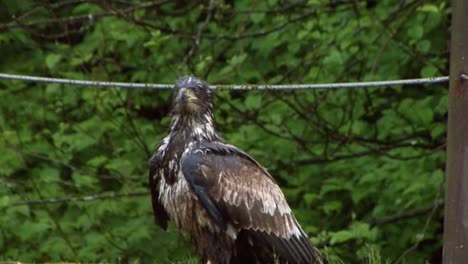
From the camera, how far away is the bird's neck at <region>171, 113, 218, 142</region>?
6.50 meters

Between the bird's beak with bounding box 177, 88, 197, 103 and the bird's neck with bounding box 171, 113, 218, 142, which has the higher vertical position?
the bird's beak with bounding box 177, 88, 197, 103

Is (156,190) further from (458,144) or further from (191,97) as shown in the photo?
(458,144)

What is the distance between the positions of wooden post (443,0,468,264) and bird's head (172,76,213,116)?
62.9 inches

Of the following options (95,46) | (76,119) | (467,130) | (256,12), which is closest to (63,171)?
(76,119)

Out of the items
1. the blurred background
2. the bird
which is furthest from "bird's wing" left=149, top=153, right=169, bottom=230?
the blurred background

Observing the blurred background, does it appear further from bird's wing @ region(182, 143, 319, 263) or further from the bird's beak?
the bird's beak

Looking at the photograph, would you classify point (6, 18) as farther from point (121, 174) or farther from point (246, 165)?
point (246, 165)

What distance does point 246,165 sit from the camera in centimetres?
654

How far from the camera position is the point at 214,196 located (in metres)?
6.22

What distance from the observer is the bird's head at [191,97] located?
6555 mm

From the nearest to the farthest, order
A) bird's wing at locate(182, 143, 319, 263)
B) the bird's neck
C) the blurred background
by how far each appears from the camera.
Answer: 1. bird's wing at locate(182, 143, 319, 263)
2. the bird's neck
3. the blurred background

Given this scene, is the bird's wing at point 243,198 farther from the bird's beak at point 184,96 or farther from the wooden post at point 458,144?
the wooden post at point 458,144

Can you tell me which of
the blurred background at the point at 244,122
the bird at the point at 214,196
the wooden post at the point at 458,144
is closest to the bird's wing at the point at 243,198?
the bird at the point at 214,196

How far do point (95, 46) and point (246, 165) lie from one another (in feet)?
12.7
